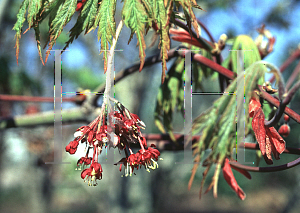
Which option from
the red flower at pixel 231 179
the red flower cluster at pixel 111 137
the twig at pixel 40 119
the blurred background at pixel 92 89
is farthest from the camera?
the blurred background at pixel 92 89

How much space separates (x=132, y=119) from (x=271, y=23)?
2654 millimetres

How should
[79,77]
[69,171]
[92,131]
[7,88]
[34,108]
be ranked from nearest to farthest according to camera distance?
[92,131], [7,88], [34,108], [79,77], [69,171]

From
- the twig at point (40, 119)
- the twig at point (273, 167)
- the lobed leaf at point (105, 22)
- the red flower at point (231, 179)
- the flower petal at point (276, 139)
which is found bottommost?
the red flower at point (231, 179)

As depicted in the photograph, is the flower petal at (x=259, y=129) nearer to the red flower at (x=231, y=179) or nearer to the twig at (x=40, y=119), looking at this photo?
the red flower at (x=231, y=179)

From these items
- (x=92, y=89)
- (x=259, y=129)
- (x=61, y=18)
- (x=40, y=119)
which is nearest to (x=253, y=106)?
(x=259, y=129)

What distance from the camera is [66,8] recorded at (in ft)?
1.10

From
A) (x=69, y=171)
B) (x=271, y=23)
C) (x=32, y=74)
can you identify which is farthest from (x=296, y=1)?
(x=69, y=171)

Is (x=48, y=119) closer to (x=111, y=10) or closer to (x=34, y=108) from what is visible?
(x=111, y=10)

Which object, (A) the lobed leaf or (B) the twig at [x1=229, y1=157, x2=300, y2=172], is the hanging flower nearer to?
(A) the lobed leaf

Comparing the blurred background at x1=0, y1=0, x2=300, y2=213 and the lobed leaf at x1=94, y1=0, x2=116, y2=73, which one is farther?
the blurred background at x1=0, y1=0, x2=300, y2=213

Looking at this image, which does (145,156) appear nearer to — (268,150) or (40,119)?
(268,150)

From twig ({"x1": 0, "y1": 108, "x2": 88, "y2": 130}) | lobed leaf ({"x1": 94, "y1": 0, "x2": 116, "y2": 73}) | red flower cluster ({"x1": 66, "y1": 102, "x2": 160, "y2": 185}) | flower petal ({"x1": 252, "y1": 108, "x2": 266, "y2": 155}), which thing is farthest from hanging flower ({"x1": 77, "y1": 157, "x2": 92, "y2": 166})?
twig ({"x1": 0, "y1": 108, "x2": 88, "y2": 130})

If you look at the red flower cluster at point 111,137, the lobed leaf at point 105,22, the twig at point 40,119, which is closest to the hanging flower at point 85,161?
the red flower cluster at point 111,137

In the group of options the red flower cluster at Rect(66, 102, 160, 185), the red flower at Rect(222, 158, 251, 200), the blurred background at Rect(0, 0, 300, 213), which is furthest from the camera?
the blurred background at Rect(0, 0, 300, 213)
